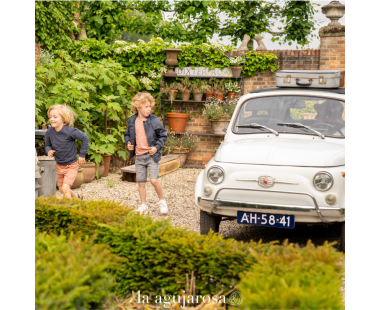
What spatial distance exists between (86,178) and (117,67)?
2.45 meters

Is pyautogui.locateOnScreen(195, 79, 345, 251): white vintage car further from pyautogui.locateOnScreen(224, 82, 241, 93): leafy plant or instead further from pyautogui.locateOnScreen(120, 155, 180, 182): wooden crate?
pyautogui.locateOnScreen(224, 82, 241, 93): leafy plant

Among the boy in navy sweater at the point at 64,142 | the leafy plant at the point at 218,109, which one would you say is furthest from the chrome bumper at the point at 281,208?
the leafy plant at the point at 218,109

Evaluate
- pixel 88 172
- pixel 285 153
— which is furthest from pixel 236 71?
pixel 285 153

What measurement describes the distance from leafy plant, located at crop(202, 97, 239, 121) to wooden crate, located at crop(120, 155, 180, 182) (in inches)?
49.9

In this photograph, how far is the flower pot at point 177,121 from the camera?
9.62m

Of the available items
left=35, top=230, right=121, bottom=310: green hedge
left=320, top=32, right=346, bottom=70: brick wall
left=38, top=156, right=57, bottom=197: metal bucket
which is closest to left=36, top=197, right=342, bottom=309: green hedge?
left=35, top=230, right=121, bottom=310: green hedge

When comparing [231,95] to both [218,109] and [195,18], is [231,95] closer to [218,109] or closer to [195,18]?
[218,109]

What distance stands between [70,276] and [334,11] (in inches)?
350

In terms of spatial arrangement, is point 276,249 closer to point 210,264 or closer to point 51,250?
point 210,264

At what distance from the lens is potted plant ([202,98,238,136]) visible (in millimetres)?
9188

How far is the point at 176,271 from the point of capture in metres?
2.49

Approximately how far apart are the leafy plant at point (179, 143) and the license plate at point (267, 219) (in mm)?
5924

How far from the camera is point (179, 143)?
31.5 ft

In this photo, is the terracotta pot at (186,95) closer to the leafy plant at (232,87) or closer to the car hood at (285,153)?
the leafy plant at (232,87)
